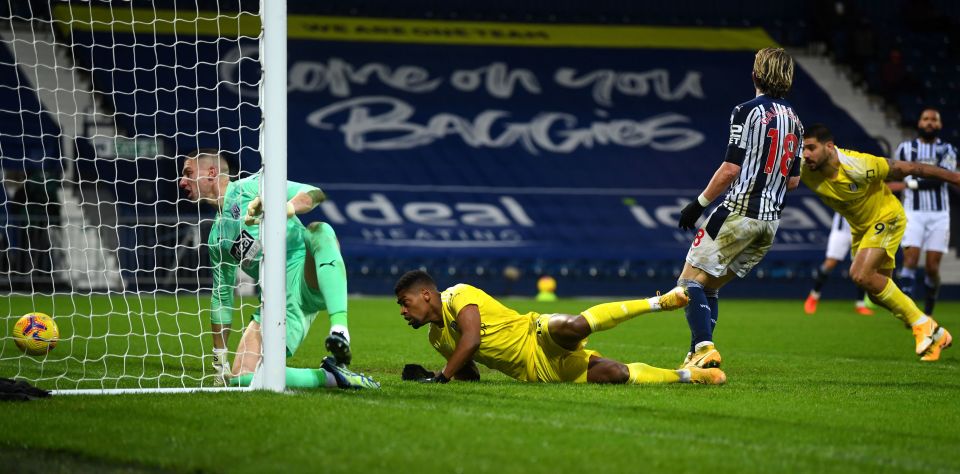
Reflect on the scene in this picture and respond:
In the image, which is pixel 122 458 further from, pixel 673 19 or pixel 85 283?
pixel 673 19

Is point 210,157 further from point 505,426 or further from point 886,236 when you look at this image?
point 886,236

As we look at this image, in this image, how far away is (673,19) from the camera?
24.3 m

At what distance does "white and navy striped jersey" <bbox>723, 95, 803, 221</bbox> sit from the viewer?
23.3 ft

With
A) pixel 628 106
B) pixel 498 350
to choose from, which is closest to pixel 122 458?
pixel 498 350

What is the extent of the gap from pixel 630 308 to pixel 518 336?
27.4 inches

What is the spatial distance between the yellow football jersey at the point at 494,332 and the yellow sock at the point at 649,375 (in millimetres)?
635

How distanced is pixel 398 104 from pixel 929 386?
16.5m

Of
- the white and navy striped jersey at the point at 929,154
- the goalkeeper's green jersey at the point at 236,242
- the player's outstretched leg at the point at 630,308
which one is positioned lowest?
the player's outstretched leg at the point at 630,308

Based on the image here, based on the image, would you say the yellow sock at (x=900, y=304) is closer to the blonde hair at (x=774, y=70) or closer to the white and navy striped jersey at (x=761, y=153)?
the white and navy striped jersey at (x=761, y=153)

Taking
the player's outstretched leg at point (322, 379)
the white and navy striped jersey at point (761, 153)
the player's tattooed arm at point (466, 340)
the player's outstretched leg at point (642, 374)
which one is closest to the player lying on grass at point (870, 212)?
the white and navy striped jersey at point (761, 153)

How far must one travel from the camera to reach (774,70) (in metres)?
7.21

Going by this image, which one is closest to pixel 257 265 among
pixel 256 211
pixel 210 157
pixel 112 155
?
pixel 210 157

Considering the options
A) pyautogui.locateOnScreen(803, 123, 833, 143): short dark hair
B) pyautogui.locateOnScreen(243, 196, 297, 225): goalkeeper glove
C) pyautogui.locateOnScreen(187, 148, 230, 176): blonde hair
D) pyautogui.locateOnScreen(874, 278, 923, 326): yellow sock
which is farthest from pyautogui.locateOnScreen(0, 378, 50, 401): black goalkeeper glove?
pyautogui.locateOnScreen(874, 278, 923, 326): yellow sock

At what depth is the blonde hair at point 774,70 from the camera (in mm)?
7215
